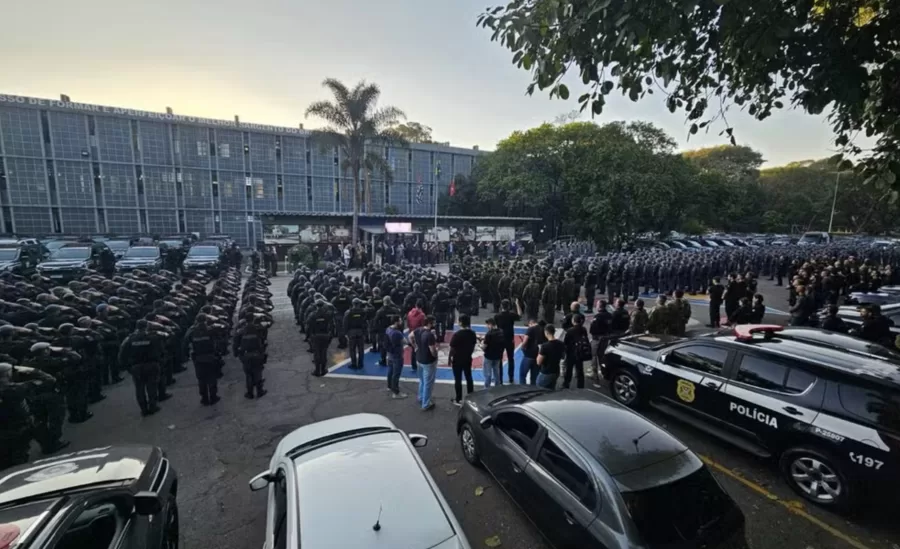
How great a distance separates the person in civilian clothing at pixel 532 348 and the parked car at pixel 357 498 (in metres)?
3.77

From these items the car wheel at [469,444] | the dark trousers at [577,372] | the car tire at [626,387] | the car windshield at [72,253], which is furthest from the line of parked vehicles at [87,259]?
the car tire at [626,387]

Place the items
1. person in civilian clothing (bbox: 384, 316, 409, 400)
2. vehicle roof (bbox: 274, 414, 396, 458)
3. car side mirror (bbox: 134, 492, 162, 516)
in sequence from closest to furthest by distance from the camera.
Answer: car side mirror (bbox: 134, 492, 162, 516), vehicle roof (bbox: 274, 414, 396, 458), person in civilian clothing (bbox: 384, 316, 409, 400)

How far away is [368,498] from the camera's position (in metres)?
3.12

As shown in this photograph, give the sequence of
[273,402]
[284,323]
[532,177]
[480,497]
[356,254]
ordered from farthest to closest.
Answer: [532,177] → [356,254] → [284,323] → [273,402] → [480,497]

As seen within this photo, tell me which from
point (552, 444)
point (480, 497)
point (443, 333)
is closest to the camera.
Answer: point (552, 444)

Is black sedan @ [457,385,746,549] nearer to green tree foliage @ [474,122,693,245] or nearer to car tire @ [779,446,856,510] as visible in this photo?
car tire @ [779,446,856,510]

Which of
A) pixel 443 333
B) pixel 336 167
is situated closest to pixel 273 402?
pixel 443 333

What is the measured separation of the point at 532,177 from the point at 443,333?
2804 cm

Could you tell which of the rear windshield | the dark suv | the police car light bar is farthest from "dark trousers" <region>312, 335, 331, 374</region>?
the dark suv

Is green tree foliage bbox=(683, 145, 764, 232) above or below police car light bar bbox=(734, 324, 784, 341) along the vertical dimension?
above

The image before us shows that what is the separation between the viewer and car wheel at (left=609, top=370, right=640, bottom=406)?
22.8 ft

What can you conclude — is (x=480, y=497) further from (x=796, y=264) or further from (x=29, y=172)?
(x=29, y=172)

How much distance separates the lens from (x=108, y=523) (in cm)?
301

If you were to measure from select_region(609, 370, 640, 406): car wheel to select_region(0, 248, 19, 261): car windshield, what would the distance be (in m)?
22.9
